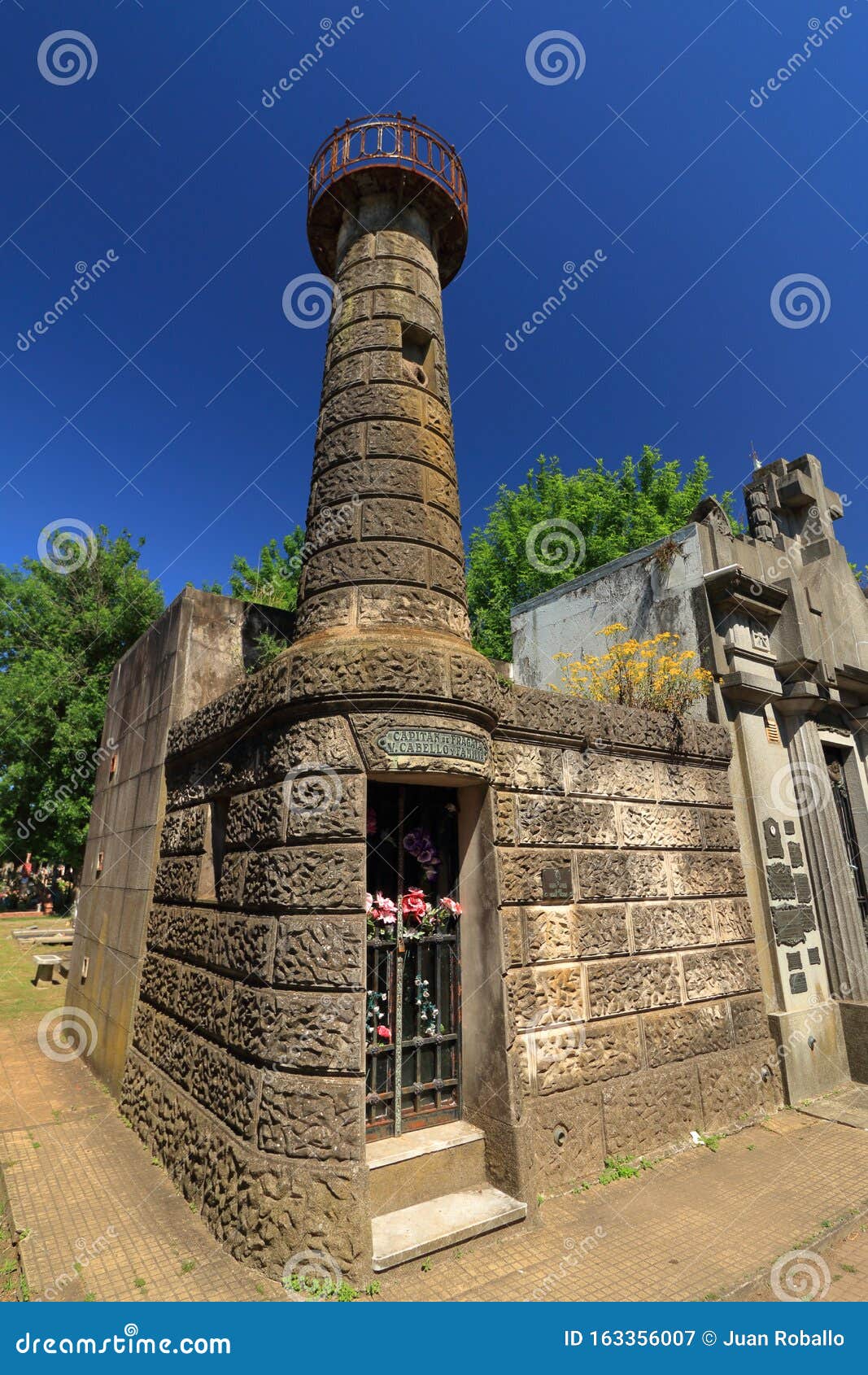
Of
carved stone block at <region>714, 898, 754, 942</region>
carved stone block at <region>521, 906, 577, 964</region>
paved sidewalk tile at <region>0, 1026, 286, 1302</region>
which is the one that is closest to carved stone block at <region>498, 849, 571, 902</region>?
carved stone block at <region>521, 906, 577, 964</region>

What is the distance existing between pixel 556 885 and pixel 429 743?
2005mm

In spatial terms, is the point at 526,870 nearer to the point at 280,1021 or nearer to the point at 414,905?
the point at 414,905

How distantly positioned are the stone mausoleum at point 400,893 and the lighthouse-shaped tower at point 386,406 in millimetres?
29

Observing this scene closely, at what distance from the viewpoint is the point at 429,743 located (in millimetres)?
4855

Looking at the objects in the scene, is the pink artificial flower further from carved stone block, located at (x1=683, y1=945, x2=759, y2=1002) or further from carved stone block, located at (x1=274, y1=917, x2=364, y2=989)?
carved stone block, located at (x1=683, y1=945, x2=759, y2=1002)

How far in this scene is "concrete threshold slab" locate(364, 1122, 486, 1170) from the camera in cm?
449

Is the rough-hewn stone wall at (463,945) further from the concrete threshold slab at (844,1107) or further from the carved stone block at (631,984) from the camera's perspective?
the concrete threshold slab at (844,1107)

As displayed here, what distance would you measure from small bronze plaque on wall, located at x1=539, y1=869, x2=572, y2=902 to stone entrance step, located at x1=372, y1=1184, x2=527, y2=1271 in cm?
217

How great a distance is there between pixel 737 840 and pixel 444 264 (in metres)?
7.64

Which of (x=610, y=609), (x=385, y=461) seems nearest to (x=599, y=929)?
(x=385, y=461)

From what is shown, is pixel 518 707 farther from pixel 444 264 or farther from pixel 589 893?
pixel 444 264

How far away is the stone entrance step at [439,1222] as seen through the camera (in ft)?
13.2

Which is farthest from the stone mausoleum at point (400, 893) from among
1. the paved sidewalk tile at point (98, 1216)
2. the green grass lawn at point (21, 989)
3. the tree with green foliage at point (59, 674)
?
the tree with green foliage at point (59, 674)

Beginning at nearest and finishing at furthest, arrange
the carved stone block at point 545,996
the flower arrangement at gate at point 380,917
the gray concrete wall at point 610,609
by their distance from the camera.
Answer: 1. the flower arrangement at gate at point 380,917
2. the carved stone block at point 545,996
3. the gray concrete wall at point 610,609
